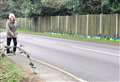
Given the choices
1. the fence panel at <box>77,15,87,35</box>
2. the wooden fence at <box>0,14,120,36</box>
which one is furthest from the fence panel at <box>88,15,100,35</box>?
the fence panel at <box>77,15,87,35</box>

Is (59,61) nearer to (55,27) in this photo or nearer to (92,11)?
(92,11)

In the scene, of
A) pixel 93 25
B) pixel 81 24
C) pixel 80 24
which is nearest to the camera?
pixel 93 25

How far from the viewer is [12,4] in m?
68.4

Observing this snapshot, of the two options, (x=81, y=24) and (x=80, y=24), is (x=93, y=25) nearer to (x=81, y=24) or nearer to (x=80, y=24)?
(x=81, y=24)

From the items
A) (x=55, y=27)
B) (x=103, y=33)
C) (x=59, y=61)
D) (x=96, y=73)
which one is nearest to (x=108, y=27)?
(x=103, y=33)

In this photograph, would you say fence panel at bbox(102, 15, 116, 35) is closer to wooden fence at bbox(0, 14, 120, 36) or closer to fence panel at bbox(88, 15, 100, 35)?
wooden fence at bbox(0, 14, 120, 36)

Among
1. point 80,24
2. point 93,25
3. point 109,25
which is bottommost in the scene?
point 80,24

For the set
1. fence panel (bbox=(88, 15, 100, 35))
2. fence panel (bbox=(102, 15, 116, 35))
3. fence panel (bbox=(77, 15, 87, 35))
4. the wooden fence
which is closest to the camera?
fence panel (bbox=(102, 15, 116, 35))

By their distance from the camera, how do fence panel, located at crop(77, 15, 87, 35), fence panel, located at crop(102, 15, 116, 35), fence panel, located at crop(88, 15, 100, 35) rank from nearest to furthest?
fence panel, located at crop(102, 15, 116, 35) < fence panel, located at crop(88, 15, 100, 35) < fence panel, located at crop(77, 15, 87, 35)

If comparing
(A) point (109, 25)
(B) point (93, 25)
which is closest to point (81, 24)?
(B) point (93, 25)

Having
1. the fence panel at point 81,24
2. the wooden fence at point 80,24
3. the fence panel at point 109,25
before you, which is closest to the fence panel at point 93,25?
the wooden fence at point 80,24

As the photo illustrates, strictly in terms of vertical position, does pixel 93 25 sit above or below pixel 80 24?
above

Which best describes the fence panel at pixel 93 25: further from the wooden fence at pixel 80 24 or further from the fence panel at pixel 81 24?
the fence panel at pixel 81 24

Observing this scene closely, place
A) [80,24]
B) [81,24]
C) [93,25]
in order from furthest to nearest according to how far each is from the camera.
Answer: [80,24] < [81,24] < [93,25]
